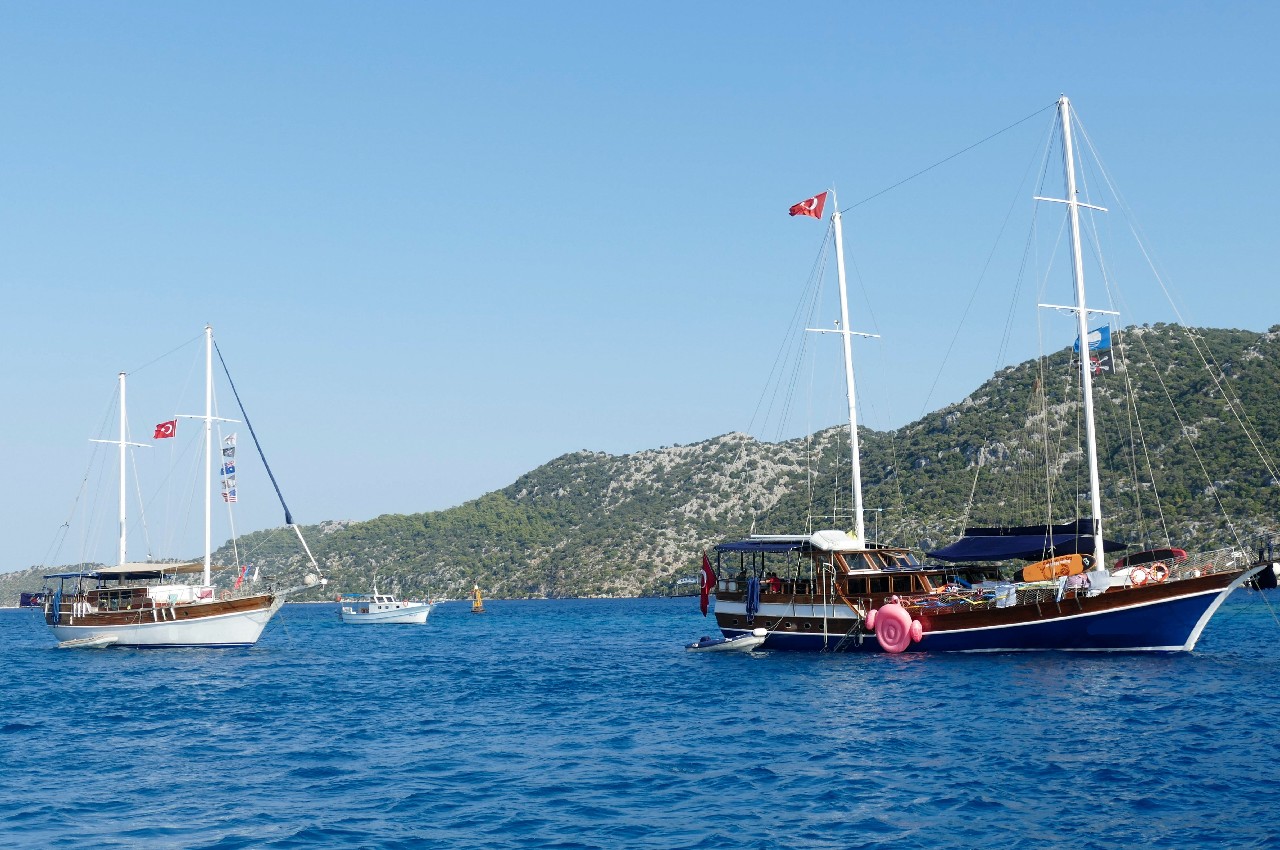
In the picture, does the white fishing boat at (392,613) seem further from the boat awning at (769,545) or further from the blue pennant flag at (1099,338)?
the blue pennant flag at (1099,338)

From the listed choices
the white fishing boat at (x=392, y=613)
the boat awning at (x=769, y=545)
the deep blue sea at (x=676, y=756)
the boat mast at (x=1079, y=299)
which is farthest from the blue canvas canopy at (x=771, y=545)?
the white fishing boat at (x=392, y=613)

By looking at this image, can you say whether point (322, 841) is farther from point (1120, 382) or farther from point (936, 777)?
point (1120, 382)

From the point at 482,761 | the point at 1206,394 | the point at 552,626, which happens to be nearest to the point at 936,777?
the point at 482,761

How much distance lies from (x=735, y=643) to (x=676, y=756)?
28205 millimetres

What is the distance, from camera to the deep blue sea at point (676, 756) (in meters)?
20.4

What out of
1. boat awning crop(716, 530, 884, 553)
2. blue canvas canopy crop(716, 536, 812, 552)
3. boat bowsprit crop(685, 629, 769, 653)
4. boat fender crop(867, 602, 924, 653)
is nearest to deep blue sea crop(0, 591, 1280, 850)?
boat fender crop(867, 602, 924, 653)

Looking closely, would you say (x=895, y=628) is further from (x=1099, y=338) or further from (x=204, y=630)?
(x=204, y=630)

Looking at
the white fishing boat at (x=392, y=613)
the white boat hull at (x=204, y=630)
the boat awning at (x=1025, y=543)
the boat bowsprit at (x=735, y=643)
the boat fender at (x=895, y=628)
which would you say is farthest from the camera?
the white fishing boat at (x=392, y=613)

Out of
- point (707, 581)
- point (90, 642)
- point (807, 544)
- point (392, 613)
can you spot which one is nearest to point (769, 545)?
point (807, 544)

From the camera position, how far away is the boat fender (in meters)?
48.5

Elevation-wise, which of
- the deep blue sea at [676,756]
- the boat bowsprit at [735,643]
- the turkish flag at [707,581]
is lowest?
the deep blue sea at [676,756]

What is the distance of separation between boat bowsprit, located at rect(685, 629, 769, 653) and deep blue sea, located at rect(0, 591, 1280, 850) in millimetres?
4239

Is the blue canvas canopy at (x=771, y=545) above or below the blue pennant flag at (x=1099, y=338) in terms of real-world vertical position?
below

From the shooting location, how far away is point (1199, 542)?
338 feet
